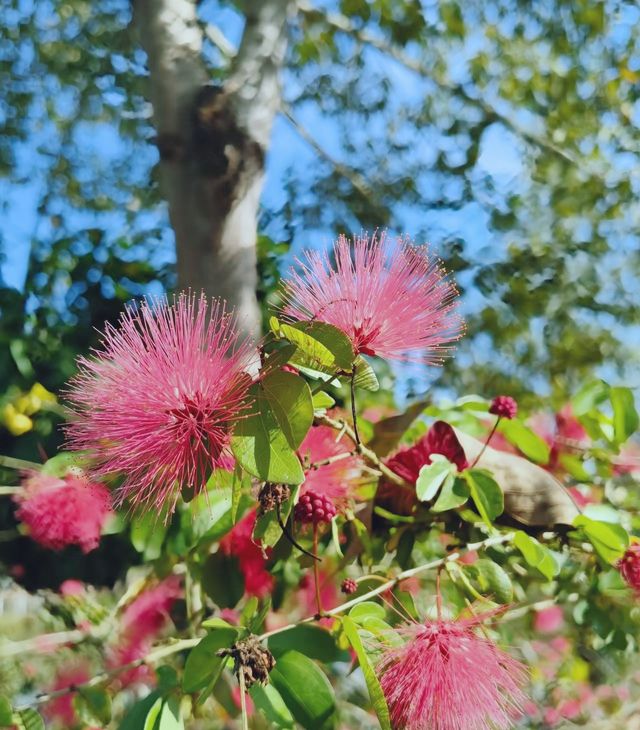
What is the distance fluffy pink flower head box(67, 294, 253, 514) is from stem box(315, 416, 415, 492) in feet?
0.34

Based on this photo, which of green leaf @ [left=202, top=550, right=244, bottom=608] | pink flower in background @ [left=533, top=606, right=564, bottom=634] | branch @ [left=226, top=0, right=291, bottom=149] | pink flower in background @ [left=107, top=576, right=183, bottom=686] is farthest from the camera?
pink flower in background @ [left=533, top=606, right=564, bottom=634]

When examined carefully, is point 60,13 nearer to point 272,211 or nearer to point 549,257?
point 272,211

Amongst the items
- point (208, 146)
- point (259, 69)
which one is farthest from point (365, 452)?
point (259, 69)

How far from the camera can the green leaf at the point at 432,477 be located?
637 millimetres

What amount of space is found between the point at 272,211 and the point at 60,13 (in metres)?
1.39

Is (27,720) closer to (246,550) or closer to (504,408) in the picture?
(246,550)

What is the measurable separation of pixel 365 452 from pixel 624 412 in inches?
16.2

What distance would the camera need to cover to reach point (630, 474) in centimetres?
99

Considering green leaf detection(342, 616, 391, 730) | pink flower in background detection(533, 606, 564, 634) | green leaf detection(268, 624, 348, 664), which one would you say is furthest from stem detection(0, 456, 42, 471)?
pink flower in background detection(533, 606, 564, 634)

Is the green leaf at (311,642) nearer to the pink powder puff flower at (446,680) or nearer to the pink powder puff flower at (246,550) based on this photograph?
the pink powder puff flower at (446,680)

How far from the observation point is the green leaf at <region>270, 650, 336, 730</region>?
0.54 metres

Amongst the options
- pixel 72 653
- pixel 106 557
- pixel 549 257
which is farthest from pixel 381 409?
pixel 549 257

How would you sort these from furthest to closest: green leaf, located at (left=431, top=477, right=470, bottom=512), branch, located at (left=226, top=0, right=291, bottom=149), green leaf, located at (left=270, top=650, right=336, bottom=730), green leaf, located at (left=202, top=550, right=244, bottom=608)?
branch, located at (left=226, top=0, right=291, bottom=149), green leaf, located at (left=202, top=550, right=244, bottom=608), green leaf, located at (left=431, top=477, right=470, bottom=512), green leaf, located at (left=270, top=650, right=336, bottom=730)

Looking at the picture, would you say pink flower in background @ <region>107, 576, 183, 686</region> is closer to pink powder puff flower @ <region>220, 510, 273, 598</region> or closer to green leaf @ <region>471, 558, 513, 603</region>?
pink powder puff flower @ <region>220, 510, 273, 598</region>
